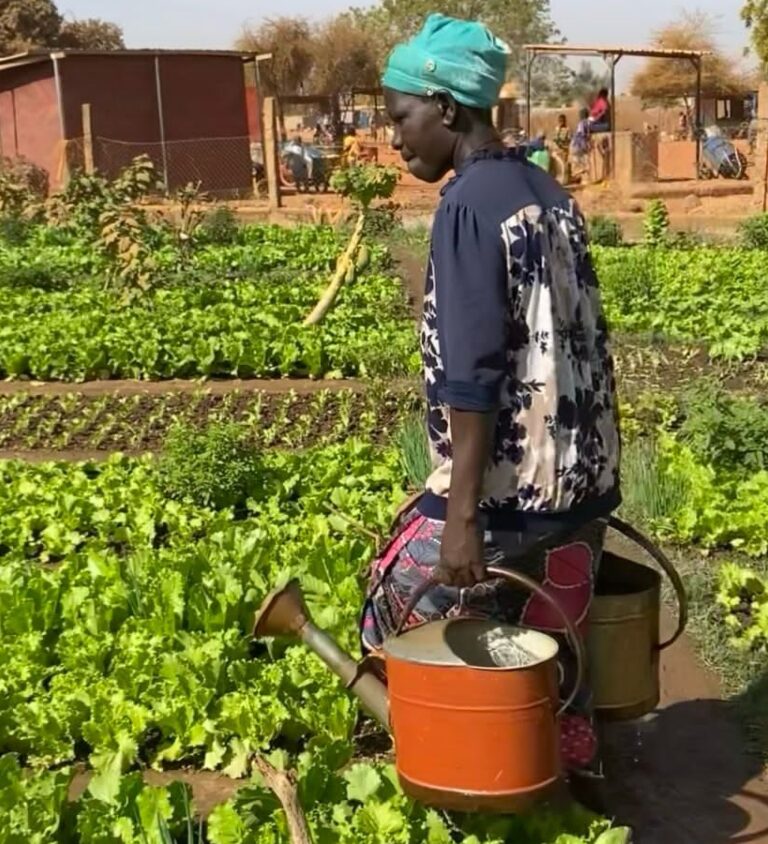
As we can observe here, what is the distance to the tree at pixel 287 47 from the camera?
46062 millimetres

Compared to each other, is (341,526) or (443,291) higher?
(443,291)

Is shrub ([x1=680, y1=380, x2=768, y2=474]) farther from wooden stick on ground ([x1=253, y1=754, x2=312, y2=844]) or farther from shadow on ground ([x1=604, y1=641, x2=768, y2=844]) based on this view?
wooden stick on ground ([x1=253, y1=754, x2=312, y2=844])

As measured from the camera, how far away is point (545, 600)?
2.75 meters

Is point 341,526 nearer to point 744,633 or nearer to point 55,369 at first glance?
point 744,633

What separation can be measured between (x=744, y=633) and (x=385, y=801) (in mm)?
1813

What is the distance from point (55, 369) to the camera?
360 inches

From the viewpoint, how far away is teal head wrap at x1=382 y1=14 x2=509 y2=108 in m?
2.65

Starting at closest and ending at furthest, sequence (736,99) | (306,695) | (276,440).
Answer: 1. (306,695)
2. (276,440)
3. (736,99)

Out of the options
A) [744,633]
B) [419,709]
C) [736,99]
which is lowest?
[744,633]

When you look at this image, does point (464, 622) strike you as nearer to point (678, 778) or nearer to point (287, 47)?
point (678, 778)

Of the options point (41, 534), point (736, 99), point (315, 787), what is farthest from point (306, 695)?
point (736, 99)

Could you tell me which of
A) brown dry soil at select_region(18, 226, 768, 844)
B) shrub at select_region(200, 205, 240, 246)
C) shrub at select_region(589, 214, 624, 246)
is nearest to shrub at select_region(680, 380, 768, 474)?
brown dry soil at select_region(18, 226, 768, 844)

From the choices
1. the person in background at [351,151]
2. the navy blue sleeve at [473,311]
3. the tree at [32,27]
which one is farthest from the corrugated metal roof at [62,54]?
the navy blue sleeve at [473,311]

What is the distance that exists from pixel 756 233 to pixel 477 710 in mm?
13324
